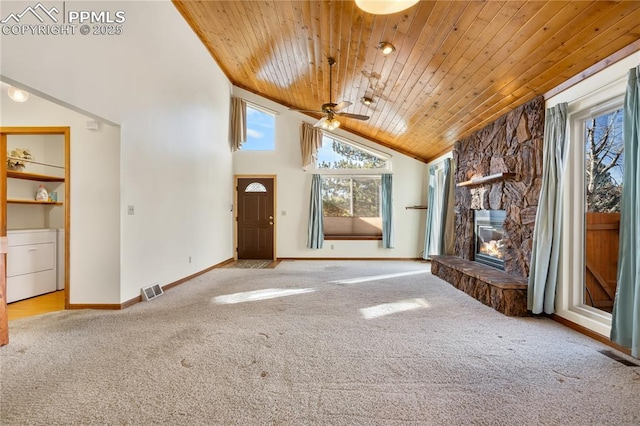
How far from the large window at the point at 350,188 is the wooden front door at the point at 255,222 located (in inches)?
55.2

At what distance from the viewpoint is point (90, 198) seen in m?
3.41

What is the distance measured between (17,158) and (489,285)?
618 centimetres

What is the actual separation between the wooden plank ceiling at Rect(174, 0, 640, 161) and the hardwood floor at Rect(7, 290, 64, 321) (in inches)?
171

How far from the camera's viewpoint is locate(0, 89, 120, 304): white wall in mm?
3381

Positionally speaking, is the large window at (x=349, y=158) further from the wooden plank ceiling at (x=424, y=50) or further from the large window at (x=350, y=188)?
the wooden plank ceiling at (x=424, y=50)

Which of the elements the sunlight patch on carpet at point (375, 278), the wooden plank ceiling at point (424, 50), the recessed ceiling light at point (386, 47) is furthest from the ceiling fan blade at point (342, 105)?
the sunlight patch on carpet at point (375, 278)

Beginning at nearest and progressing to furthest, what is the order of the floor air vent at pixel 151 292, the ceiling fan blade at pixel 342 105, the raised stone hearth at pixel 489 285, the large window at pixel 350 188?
1. the raised stone hearth at pixel 489 285
2. the floor air vent at pixel 151 292
3. the ceiling fan blade at pixel 342 105
4. the large window at pixel 350 188

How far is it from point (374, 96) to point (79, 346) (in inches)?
191

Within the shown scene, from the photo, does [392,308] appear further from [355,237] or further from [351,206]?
[351,206]

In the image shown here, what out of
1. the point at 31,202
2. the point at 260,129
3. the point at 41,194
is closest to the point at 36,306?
the point at 31,202

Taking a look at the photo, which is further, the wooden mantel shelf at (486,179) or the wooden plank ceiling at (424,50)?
the wooden mantel shelf at (486,179)

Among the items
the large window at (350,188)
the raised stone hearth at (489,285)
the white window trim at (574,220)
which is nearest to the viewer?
the white window trim at (574,220)

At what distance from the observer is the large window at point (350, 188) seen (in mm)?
7520

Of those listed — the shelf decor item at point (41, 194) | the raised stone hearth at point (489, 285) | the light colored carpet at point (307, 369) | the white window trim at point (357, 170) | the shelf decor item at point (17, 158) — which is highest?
the white window trim at point (357, 170)
